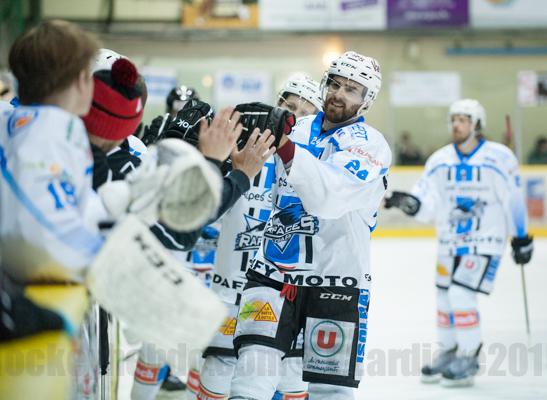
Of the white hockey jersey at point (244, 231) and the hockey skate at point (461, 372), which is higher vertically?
the white hockey jersey at point (244, 231)

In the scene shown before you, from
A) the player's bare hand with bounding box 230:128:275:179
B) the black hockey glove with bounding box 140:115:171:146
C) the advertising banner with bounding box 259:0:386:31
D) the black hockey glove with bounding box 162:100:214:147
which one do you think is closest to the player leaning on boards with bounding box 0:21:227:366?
the player's bare hand with bounding box 230:128:275:179

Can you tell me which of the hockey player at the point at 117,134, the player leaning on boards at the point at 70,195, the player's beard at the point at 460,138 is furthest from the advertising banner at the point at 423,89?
the player leaning on boards at the point at 70,195

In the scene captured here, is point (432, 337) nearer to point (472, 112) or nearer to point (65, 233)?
point (472, 112)

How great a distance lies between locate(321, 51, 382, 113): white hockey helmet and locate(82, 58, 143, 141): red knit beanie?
1.10 metres

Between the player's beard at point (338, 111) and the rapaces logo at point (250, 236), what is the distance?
29.1 inches

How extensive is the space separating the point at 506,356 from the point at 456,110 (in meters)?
1.50

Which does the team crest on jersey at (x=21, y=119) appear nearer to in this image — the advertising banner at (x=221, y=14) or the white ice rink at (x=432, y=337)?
the white ice rink at (x=432, y=337)

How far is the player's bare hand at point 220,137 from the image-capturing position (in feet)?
6.83

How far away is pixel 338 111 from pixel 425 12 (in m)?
13.0

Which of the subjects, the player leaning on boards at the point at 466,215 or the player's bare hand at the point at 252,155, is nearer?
the player's bare hand at the point at 252,155

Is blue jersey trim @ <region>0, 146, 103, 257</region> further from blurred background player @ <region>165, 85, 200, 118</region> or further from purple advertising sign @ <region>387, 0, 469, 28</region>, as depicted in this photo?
purple advertising sign @ <region>387, 0, 469, 28</region>

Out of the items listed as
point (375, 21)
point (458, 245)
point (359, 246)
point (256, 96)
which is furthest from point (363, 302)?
point (375, 21)

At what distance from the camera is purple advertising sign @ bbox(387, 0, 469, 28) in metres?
15.2

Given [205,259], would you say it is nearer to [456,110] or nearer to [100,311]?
[100,311]
